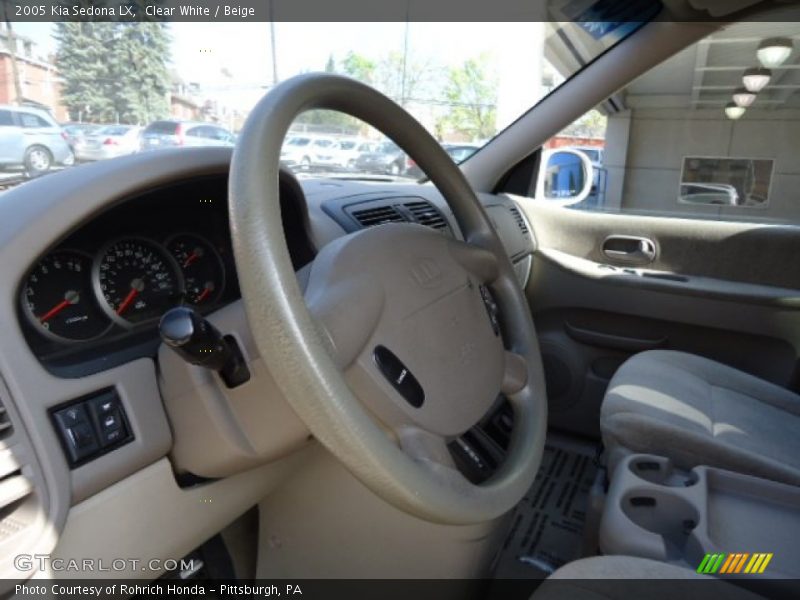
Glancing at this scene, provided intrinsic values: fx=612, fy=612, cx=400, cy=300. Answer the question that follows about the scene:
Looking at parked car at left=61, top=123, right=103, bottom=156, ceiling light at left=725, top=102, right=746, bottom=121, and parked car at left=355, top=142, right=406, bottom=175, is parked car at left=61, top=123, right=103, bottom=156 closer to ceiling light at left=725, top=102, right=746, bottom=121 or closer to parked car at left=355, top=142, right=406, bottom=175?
parked car at left=355, top=142, right=406, bottom=175

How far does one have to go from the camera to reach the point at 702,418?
4.81 feet

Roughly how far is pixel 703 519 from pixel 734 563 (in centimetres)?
14

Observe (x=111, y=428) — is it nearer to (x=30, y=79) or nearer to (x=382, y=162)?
(x=30, y=79)

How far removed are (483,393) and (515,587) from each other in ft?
2.57

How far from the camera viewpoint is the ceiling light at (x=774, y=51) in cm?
187

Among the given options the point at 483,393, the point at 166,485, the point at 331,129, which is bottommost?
the point at 166,485

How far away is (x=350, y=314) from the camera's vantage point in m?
0.81

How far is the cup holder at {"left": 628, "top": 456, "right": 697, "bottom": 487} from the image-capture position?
1.27 meters

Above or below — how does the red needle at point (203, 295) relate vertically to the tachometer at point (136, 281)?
below

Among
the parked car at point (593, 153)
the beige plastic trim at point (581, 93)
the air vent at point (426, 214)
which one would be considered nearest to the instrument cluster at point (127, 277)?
the air vent at point (426, 214)

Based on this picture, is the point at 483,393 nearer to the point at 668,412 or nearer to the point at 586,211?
the point at 668,412

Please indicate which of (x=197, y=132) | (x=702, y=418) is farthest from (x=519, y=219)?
(x=197, y=132)

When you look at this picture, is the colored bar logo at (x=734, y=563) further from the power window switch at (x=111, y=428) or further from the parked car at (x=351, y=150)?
the parked car at (x=351, y=150)

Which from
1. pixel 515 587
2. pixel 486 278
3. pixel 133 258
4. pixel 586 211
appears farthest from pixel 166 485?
pixel 586 211
